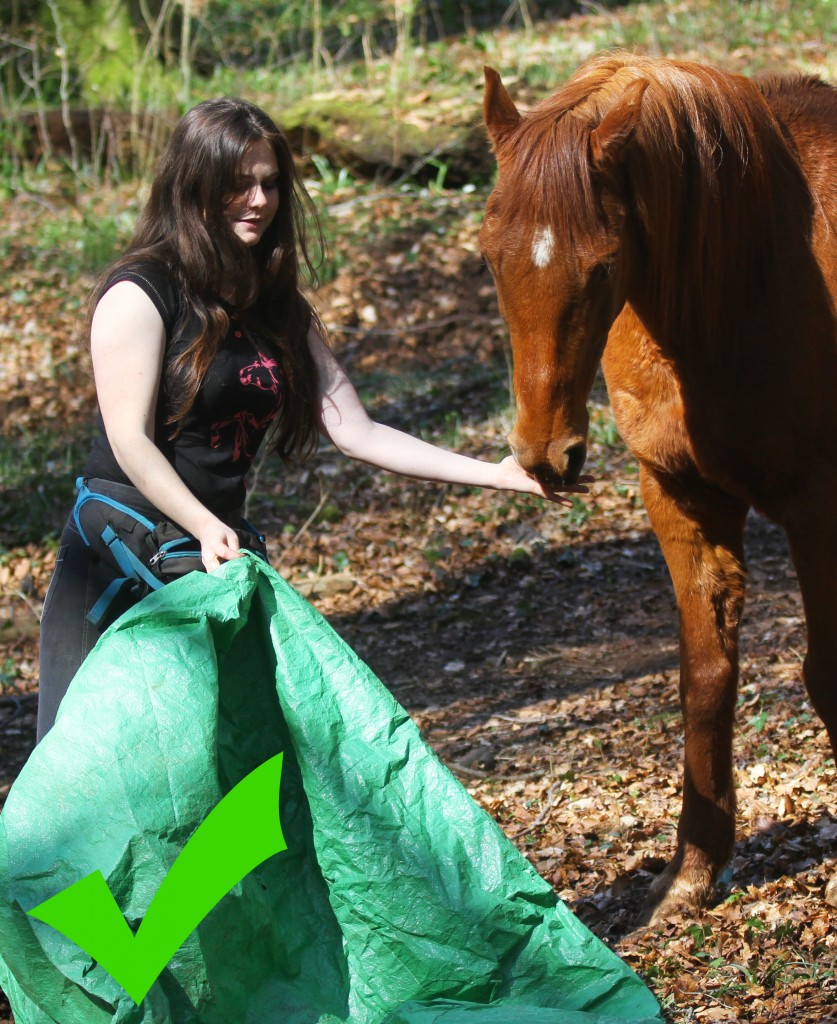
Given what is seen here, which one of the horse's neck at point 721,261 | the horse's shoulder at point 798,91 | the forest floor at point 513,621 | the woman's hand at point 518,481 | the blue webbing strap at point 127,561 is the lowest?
the forest floor at point 513,621

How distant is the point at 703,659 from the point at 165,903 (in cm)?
181

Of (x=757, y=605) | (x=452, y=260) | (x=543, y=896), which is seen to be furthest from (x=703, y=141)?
(x=452, y=260)

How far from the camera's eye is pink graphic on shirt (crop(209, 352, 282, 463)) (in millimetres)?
2838

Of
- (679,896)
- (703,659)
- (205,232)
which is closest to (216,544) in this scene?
(205,232)

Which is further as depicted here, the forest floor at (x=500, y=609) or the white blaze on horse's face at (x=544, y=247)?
the forest floor at (x=500, y=609)

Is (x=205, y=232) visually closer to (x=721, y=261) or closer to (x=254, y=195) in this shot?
(x=254, y=195)

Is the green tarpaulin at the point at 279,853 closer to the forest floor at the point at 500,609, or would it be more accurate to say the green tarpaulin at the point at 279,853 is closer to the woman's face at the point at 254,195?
the forest floor at the point at 500,609

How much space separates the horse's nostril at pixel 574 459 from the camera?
2.56 meters

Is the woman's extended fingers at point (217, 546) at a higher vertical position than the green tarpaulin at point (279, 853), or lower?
higher

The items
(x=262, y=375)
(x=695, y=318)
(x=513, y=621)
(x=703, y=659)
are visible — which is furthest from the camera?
(x=513, y=621)

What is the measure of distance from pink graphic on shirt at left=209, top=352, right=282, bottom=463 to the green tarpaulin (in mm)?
409

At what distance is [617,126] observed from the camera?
247 centimetres

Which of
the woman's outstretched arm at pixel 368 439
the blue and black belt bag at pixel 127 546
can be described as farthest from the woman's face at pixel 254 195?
the blue and black belt bag at pixel 127 546

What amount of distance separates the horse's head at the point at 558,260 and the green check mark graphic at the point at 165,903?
3.41ft
